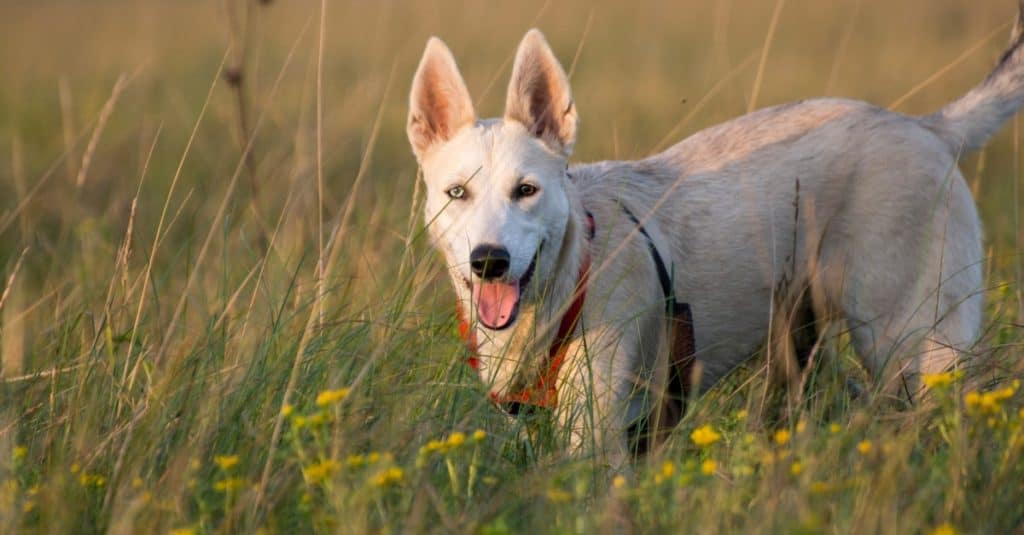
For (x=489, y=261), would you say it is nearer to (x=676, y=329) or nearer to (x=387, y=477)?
(x=676, y=329)

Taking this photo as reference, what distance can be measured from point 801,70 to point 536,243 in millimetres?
10191

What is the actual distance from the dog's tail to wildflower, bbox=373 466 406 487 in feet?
9.50

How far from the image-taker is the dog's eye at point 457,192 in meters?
3.94

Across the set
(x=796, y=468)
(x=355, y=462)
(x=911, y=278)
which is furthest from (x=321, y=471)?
(x=911, y=278)

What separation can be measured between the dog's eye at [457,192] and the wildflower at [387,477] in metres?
1.55

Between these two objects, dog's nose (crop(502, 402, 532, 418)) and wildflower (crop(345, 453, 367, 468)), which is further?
dog's nose (crop(502, 402, 532, 418))

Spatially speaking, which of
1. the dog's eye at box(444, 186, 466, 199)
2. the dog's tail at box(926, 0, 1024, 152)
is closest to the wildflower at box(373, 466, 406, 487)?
the dog's eye at box(444, 186, 466, 199)

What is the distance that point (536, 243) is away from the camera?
3.80m

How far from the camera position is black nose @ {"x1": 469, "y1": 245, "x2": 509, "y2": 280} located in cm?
361

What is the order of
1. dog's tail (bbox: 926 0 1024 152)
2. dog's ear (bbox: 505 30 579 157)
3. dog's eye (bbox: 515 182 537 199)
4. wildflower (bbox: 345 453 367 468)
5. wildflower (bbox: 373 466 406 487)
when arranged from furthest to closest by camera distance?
dog's tail (bbox: 926 0 1024 152), dog's ear (bbox: 505 30 579 157), dog's eye (bbox: 515 182 537 199), wildflower (bbox: 345 453 367 468), wildflower (bbox: 373 466 406 487)

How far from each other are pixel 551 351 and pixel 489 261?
1.64 feet

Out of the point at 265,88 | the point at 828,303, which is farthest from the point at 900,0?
the point at 828,303

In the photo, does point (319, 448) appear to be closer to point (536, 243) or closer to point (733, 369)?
point (536, 243)

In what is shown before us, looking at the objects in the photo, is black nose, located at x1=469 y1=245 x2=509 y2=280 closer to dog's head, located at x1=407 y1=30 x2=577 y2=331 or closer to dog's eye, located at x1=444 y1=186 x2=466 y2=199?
dog's head, located at x1=407 y1=30 x2=577 y2=331
